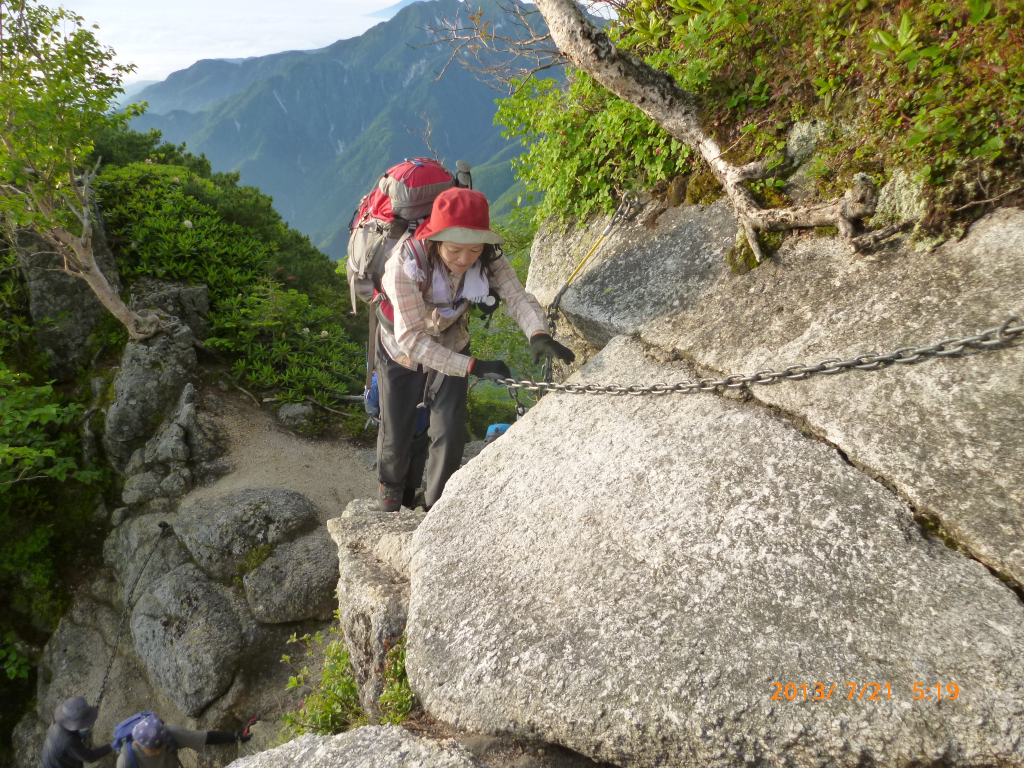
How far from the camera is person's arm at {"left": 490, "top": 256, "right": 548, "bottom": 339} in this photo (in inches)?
182

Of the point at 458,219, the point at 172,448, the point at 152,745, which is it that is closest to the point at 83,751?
the point at 152,745

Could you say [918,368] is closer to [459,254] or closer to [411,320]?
[459,254]

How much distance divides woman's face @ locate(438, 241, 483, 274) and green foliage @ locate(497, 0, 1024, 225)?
2.21 metres

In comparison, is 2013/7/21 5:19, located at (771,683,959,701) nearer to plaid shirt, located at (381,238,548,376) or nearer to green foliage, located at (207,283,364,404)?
plaid shirt, located at (381,238,548,376)

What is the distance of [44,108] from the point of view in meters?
7.67

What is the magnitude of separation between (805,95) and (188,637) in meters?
9.78

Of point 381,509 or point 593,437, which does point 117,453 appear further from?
point 593,437

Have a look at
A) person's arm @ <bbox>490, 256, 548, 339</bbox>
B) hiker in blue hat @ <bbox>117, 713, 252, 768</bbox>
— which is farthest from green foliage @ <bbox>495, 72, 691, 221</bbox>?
hiker in blue hat @ <bbox>117, 713, 252, 768</bbox>

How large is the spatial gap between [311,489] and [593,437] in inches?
276

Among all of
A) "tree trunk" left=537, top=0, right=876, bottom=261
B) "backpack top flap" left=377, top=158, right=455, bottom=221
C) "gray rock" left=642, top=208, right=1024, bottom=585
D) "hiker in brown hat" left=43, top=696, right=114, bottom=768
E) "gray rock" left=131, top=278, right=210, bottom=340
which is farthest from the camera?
"gray rock" left=131, top=278, right=210, bottom=340

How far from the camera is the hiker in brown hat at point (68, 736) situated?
21.5 ft

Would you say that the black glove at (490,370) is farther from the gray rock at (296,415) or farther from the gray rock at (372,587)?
the gray rock at (296,415)

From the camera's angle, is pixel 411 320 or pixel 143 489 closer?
pixel 411 320

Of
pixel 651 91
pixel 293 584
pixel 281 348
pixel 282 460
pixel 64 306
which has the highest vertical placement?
pixel 64 306
